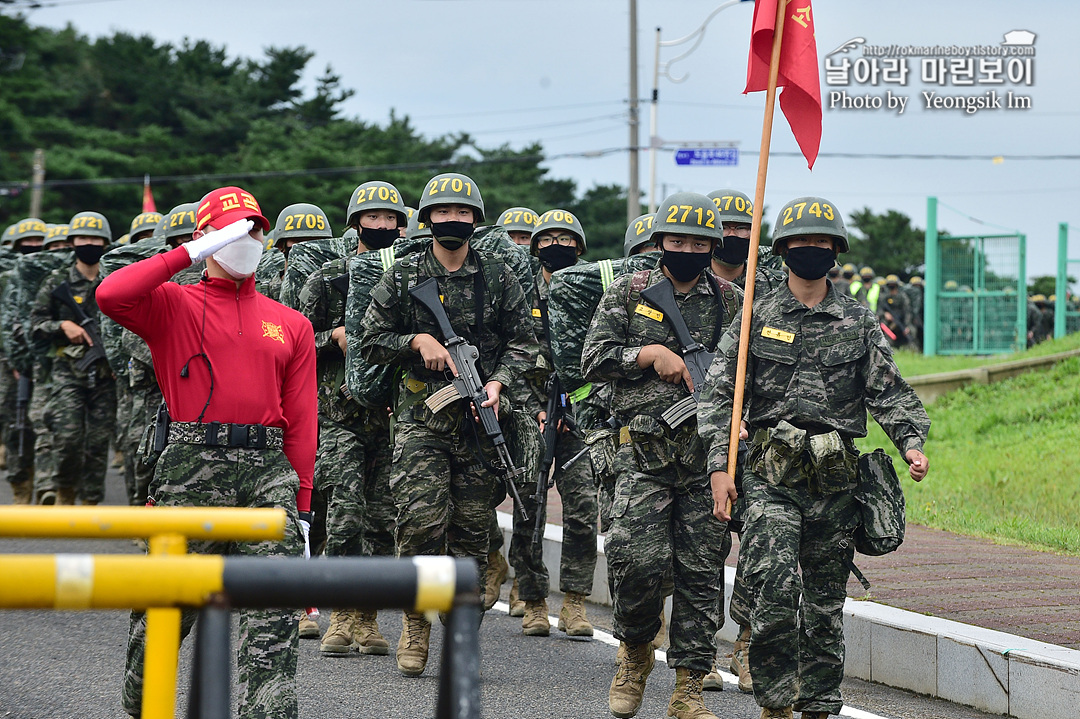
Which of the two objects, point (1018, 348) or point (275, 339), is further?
point (1018, 348)

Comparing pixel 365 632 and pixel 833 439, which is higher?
pixel 833 439

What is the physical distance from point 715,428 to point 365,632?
265 cm

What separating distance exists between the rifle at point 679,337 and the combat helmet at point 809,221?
0.63 metres

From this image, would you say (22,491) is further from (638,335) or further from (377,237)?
(638,335)

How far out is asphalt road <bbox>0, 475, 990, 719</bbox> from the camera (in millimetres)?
5941

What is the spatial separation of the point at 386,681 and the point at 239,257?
2.59 metres

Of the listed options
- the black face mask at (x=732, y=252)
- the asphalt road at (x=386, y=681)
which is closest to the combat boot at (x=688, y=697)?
the asphalt road at (x=386, y=681)

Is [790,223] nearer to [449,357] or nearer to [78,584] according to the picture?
[449,357]

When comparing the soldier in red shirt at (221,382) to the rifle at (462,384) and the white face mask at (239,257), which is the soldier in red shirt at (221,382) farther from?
the rifle at (462,384)

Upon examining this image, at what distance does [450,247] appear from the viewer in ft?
22.4

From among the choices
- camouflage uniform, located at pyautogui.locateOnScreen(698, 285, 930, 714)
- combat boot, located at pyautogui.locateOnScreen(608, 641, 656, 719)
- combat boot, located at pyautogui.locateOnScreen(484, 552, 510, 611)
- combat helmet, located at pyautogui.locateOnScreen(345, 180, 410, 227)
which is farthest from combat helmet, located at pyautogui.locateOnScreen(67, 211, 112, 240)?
camouflage uniform, located at pyautogui.locateOnScreen(698, 285, 930, 714)

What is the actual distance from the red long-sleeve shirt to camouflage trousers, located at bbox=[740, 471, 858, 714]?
185 cm

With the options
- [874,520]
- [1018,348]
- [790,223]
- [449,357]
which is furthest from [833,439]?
[1018,348]

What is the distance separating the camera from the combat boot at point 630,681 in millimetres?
5871
